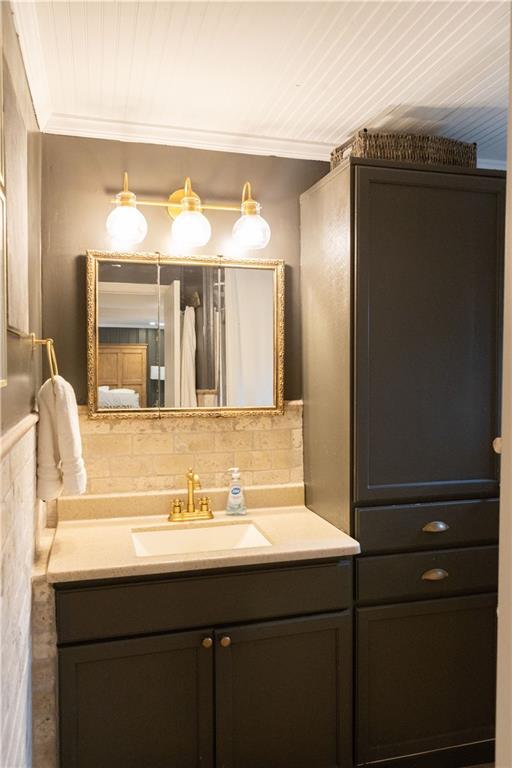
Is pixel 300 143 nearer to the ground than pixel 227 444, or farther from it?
farther from it

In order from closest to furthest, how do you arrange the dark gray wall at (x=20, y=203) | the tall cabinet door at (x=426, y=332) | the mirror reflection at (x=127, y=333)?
the dark gray wall at (x=20, y=203) → the tall cabinet door at (x=426, y=332) → the mirror reflection at (x=127, y=333)

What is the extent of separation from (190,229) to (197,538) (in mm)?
1156

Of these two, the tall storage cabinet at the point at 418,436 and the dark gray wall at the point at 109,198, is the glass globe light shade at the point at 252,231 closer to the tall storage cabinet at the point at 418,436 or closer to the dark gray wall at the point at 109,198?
the dark gray wall at the point at 109,198

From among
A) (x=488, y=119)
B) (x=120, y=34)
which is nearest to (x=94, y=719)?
(x=120, y=34)

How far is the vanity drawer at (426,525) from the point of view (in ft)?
6.73

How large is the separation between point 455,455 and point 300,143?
137cm

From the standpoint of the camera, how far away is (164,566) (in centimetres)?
180

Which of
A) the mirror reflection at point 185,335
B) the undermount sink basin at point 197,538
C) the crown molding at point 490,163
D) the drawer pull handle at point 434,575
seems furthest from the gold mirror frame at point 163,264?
the crown molding at point 490,163

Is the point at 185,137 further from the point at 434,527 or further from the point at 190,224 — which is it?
the point at 434,527

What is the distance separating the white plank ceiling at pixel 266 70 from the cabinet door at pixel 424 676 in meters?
1.76

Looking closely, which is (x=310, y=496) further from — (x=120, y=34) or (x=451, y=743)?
(x=120, y=34)

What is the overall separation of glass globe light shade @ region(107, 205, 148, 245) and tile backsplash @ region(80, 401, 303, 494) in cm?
67

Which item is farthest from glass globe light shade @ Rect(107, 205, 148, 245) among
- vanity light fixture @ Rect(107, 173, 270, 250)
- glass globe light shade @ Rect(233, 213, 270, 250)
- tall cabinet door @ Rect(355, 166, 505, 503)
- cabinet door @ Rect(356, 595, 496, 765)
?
cabinet door @ Rect(356, 595, 496, 765)

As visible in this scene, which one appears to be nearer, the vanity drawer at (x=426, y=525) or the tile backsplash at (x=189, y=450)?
the vanity drawer at (x=426, y=525)
